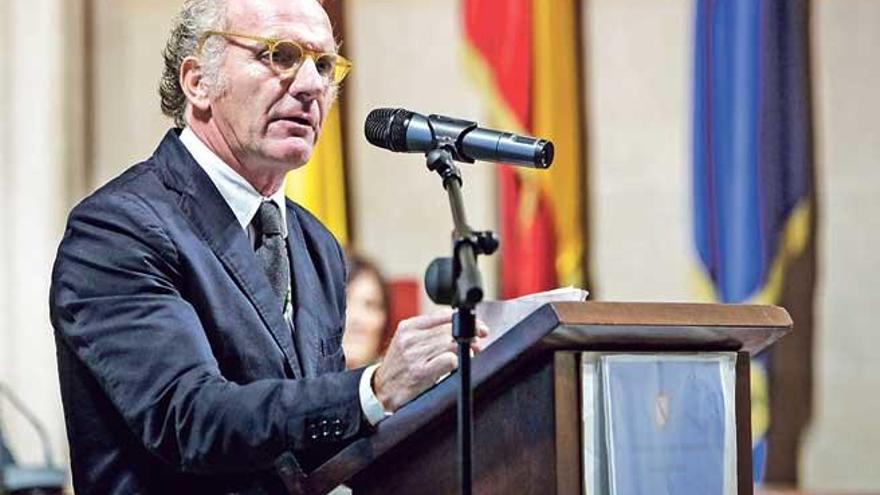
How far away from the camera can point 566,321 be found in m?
2.22

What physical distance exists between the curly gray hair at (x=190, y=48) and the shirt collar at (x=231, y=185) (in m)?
0.13

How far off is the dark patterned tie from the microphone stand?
70 cm

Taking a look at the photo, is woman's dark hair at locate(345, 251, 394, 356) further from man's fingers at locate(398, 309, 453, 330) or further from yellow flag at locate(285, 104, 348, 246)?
man's fingers at locate(398, 309, 453, 330)

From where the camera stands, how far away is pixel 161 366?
248 cm

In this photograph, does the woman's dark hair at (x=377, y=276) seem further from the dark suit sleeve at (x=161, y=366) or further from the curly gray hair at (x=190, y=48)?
the dark suit sleeve at (x=161, y=366)

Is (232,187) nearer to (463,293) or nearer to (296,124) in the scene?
(296,124)

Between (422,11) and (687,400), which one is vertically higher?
(422,11)

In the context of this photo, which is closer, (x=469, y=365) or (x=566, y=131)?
(x=469, y=365)

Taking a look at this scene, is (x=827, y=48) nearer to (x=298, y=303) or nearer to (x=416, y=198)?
(x=416, y=198)

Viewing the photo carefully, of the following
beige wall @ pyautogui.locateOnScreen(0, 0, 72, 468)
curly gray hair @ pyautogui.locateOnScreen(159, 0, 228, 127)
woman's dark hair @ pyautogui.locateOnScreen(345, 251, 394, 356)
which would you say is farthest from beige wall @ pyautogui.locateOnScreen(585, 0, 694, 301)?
curly gray hair @ pyautogui.locateOnScreen(159, 0, 228, 127)

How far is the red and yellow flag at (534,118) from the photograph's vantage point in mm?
6762

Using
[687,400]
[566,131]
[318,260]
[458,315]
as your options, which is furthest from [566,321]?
[566,131]

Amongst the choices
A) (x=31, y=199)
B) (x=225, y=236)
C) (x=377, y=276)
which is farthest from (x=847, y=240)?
(x=225, y=236)

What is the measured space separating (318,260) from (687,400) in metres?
0.93
